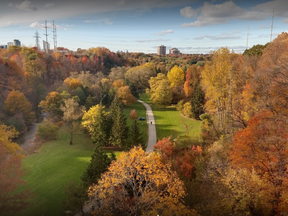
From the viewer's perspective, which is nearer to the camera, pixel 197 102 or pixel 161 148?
pixel 161 148

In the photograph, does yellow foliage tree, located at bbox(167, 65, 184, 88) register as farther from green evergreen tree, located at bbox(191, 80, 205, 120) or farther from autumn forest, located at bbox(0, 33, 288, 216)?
green evergreen tree, located at bbox(191, 80, 205, 120)

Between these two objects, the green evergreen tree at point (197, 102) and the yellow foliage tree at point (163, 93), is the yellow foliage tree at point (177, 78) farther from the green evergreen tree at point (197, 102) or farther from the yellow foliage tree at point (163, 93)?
the green evergreen tree at point (197, 102)

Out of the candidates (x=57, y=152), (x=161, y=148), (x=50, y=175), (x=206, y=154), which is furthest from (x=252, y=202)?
(x=57, y=152)

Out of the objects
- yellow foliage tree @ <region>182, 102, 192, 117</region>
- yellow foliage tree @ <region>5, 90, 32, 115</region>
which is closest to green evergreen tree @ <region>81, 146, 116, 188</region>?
yellow foliage tree @ <region>5, 90, 32, 115</region>

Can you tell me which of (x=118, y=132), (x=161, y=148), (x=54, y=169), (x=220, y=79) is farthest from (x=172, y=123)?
(x=54, y=169)

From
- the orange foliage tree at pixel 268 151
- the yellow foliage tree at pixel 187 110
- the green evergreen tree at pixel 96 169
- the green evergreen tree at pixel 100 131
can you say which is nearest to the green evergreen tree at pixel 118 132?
the green evergreen tree at pixel 100 131

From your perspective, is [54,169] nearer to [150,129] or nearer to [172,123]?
[150,129]

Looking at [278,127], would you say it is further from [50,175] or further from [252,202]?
[50,175]
